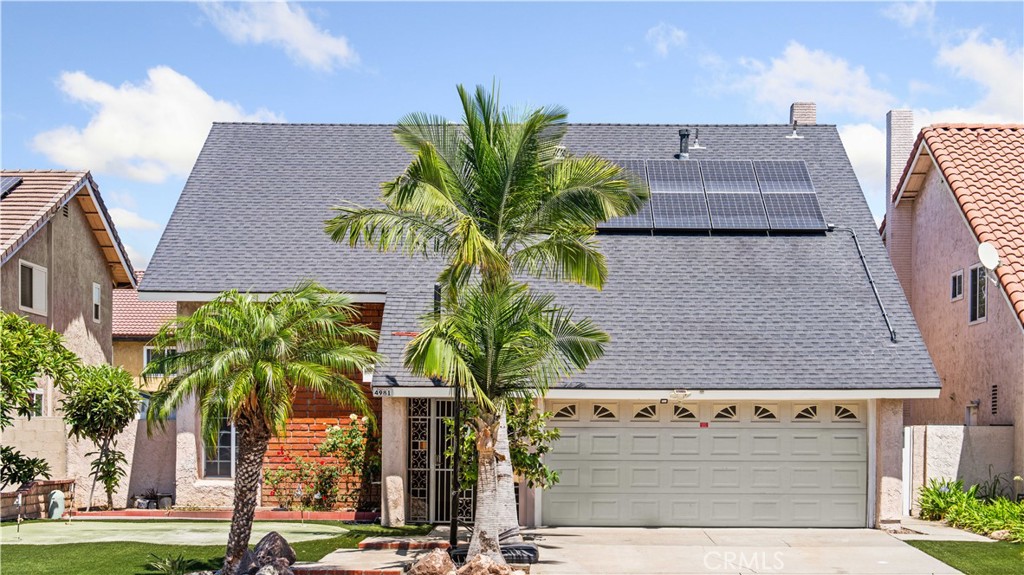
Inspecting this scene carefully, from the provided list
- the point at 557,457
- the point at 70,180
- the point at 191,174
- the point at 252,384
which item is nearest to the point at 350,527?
the point at 557,457

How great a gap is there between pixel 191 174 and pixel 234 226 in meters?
2.21

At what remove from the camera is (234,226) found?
21.4m

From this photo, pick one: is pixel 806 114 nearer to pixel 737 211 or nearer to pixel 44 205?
pixel 737 211

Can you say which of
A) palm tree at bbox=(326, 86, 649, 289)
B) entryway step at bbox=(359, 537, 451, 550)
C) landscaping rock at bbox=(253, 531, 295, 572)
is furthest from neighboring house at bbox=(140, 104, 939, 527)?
landscaping rock at bbox=(253, 531, 295, 572)

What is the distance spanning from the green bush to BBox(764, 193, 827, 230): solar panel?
5495 mm

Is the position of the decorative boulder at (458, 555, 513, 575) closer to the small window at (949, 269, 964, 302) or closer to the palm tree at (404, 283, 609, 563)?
the palm tree at (404, 283, 609, 563)

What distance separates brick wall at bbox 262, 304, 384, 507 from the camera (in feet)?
65.0

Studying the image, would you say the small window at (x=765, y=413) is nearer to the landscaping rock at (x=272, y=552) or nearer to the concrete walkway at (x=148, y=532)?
the concrete walkway at (x=148, y=532)

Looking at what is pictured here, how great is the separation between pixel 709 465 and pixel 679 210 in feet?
18.5

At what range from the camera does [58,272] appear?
2425 cm

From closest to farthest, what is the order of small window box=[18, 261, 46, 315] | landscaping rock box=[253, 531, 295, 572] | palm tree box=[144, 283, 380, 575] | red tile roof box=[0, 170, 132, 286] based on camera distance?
1. palm tree box=[144, 283, 380, 575]
2. landscaping rock box=[253, 531, 295, 572]
3. red tile roof box=[0, 170, 132, 286]
4. small window box=[18, 261, 46, 315]

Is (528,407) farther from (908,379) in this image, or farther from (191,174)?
(191,174)

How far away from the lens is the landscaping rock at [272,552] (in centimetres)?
1351
